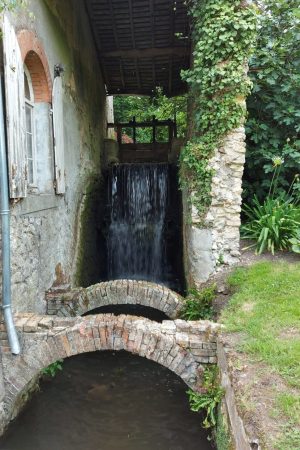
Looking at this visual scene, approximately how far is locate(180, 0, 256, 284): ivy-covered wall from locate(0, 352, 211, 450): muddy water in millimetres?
1664

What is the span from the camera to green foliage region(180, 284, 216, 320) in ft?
15.4

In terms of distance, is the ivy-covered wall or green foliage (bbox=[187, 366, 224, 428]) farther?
the ivy-covered wall

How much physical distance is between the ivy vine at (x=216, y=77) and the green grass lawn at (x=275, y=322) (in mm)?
1291

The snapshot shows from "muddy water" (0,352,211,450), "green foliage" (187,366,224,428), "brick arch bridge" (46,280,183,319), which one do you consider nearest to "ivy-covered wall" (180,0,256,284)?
"brick arch bridge" (46,280,183,319)

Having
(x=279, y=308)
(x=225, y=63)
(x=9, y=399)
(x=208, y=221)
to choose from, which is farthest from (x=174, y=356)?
(x=225, y=63)

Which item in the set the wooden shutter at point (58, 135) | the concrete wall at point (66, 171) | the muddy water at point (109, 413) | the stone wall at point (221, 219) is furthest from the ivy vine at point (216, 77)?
the muddy water at point (109, 413)

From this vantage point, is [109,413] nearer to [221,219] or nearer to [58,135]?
[221,219]

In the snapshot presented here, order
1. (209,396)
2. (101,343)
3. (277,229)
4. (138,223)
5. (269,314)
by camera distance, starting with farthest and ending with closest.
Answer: (138,223)
(277,229)
(269,314)
(101,343)
(209,396)

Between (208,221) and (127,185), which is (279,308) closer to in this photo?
(208,221)

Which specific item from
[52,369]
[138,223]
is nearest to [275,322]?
[52,369]

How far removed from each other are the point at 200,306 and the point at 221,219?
1347 millimetres

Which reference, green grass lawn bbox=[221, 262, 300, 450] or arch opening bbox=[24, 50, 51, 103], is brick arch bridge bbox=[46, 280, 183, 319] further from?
arch opening bbox=[24, 50, 51, 103]

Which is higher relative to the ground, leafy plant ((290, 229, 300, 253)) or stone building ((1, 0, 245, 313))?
stone building ((1, 0, 245, 313))

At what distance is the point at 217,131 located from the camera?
16.3ft
